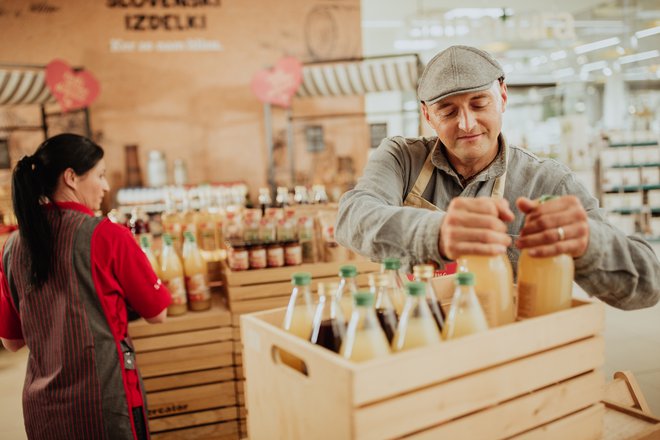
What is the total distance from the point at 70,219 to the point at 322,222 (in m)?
1.80

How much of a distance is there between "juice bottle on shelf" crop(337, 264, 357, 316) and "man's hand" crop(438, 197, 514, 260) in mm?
240

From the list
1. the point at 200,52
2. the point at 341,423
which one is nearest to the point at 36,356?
the point at 341,423

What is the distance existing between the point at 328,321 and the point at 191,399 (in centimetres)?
225

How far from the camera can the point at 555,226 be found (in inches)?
45.0

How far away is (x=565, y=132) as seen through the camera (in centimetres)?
1080

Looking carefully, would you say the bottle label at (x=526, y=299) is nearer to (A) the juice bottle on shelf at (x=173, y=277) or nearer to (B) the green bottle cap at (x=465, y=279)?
(B) the green bottle cap at (x=465, y=279)

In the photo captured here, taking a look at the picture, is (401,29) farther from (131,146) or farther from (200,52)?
(131,146)

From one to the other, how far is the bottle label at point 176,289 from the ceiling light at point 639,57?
14.9m

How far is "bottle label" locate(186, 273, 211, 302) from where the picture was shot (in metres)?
3.22

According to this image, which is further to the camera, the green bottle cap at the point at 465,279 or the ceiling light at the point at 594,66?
the ceiling light at the point at 594,66

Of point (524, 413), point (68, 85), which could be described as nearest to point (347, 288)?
point (524, 413)

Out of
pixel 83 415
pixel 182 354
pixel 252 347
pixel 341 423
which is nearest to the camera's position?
pixel 341 423

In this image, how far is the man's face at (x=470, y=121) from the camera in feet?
5.41

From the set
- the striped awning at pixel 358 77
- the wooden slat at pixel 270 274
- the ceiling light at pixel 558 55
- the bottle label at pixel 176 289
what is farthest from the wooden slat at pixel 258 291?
the ceiling light at pixel 558 55
